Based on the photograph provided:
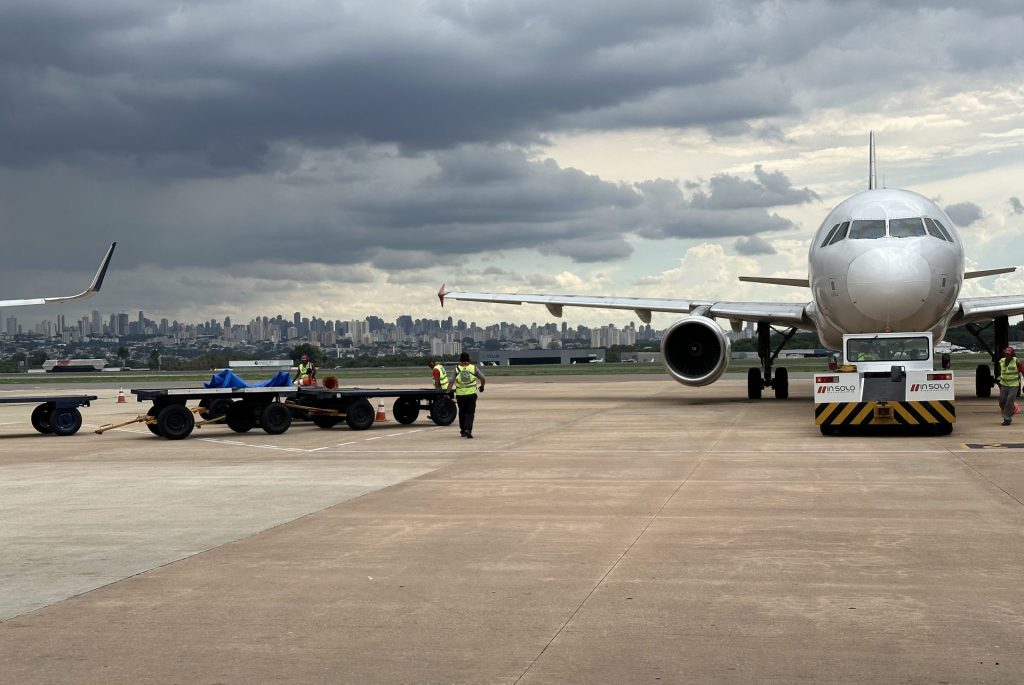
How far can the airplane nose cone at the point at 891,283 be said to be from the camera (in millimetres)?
21500

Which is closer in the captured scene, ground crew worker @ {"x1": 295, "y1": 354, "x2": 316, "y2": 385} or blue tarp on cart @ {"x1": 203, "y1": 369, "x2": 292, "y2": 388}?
blue tarp on cart @ {"x1": 203, "y1": 369, "x2": 292, "y2": 388}

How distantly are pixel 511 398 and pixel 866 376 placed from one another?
58.7 ft

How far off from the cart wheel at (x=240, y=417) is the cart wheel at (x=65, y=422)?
3.34 metres

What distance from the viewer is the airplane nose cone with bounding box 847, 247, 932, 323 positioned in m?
21.5

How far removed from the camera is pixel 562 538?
9484 mm

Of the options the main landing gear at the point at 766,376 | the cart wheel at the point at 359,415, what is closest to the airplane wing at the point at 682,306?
the main landing gear at the point at 766,376

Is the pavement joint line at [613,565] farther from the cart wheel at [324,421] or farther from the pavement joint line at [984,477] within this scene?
the cart wheel at [324,421]

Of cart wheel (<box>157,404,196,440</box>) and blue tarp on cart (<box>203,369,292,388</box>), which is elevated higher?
blue tarp on cart (<box>203,369,292,388</box>)

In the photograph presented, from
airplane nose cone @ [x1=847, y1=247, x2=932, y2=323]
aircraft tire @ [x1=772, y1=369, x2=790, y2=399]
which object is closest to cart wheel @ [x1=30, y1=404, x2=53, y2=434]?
airplane nose cone @ [x1=847, y1=247, x2=932, y2=323]

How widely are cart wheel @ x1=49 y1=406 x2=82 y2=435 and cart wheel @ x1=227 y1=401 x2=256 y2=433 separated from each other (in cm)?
334

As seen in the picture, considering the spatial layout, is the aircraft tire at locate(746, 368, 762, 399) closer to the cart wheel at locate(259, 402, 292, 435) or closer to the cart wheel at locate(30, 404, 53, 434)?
the cart wheel at locate(259, 402, 292, 435)

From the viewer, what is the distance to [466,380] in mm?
20344

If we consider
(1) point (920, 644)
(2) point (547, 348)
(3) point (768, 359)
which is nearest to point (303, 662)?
(1) point (920, 644)

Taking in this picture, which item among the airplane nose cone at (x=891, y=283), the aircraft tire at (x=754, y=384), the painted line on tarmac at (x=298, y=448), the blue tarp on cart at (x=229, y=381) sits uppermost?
the airplane nose cone at (x=891, y=283)
